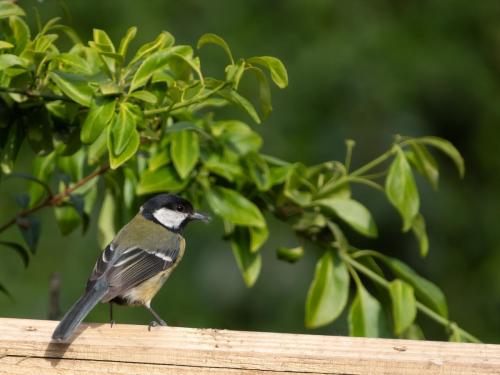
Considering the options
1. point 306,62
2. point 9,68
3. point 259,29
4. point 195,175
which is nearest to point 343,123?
point 306,62

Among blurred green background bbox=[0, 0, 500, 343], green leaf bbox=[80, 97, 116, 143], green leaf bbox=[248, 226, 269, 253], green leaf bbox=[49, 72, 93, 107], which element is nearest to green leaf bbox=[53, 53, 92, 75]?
green leaf bbox=[49, 72, 93, 107]

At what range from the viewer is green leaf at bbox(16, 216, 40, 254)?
8.18ft

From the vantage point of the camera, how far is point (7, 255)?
4770mm

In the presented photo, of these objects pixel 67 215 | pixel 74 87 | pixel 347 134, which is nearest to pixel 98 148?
pixel 67 215

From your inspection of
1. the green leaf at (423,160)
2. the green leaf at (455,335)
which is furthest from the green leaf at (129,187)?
the green leaf at (455,335)

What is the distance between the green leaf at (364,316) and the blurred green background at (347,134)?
78.5 inches

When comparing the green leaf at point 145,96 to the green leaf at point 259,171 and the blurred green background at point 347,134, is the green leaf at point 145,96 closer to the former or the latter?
the green leaf at point 259,171

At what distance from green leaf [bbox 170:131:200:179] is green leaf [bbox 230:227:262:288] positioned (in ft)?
0.93

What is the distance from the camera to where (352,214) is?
8.18 feet

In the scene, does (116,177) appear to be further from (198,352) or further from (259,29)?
(259,29)

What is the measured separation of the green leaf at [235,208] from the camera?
2408 millimetres

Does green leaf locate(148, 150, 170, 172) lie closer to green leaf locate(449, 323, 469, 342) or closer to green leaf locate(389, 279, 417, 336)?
green leaf locate(389, 279, 417, 336)

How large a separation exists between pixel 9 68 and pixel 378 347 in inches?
44.3

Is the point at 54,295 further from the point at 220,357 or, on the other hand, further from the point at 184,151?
the point at 220,357
